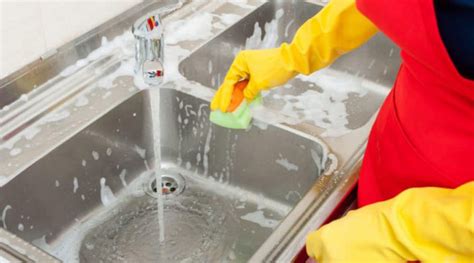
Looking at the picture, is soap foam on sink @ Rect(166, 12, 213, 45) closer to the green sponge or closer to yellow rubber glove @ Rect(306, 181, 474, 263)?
the green sponge

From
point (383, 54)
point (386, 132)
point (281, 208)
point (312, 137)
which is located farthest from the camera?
point (383, 54)

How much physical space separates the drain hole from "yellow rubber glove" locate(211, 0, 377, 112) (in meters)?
0.23

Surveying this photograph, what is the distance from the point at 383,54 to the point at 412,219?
2.48 feet

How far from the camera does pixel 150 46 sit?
0.92m

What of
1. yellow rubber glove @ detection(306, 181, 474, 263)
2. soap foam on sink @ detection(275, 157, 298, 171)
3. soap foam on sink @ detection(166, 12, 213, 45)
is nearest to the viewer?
yellow rubber glove @ detection(306, 181, 474, 263)

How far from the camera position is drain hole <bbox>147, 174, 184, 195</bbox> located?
3.62ft

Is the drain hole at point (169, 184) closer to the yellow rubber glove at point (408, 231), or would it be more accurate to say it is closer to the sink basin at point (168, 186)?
the sink basin at point (168, 186)

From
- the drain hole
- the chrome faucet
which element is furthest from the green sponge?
the drain hole

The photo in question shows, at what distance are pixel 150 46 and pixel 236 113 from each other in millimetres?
169

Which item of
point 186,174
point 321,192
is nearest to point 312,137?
point 321,192

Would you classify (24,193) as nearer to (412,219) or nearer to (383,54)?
(412,219)

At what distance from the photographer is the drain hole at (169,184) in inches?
43.5

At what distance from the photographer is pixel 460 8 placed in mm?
572

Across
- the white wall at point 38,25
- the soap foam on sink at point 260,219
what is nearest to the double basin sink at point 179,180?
the soap foam on sink at point 260,219
